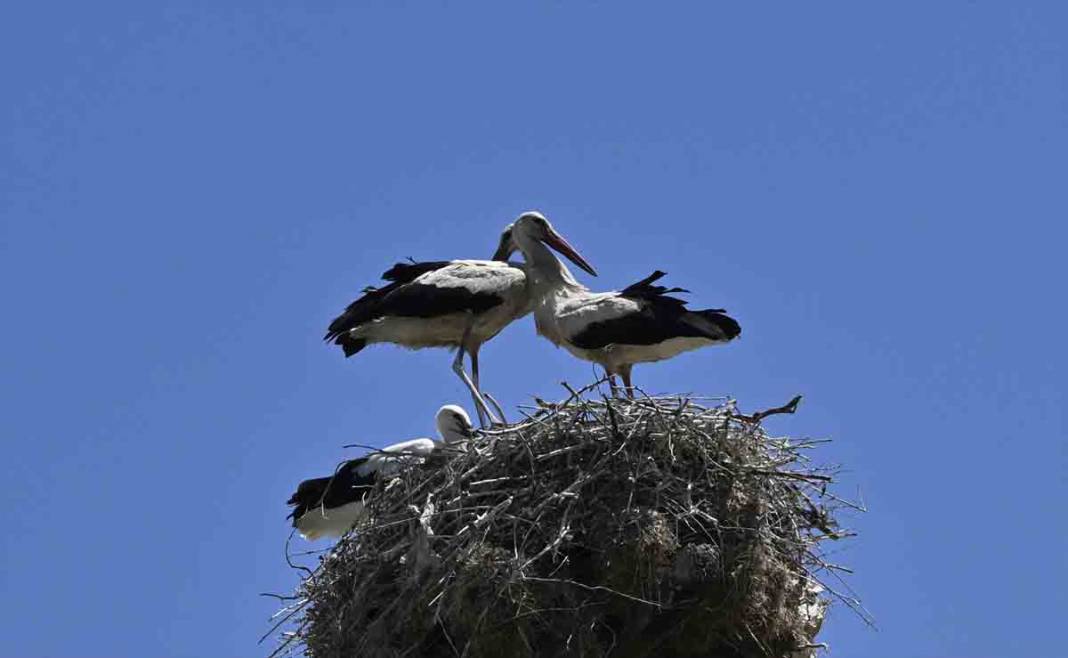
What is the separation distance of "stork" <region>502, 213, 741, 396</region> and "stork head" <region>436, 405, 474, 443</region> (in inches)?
36.0

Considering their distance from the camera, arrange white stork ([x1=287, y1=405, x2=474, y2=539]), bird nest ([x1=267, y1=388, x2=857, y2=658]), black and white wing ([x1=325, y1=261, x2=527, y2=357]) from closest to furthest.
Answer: bird nest ([x1=267, y1=388, x2=857, y2=658])
white stork ([x1=287, y1=405, x2=474, y2=539])
black and white wing ([x1=325, y1=261, x2=527, y2=357])

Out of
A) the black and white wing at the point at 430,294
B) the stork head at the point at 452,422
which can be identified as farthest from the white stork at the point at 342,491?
the black and white wing at the point at 430,294

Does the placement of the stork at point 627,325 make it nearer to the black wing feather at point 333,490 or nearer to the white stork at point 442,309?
the white stork at point 442,309

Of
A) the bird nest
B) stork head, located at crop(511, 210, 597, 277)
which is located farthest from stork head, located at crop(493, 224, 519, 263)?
the bird nest

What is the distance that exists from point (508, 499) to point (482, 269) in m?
3.68

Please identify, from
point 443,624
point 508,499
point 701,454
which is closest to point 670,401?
point 701,454

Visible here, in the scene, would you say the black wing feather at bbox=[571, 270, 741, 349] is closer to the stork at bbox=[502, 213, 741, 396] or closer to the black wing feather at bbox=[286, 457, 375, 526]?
the stork at bbox=[502, 213, 741, 396]

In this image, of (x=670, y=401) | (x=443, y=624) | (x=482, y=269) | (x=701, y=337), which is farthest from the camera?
(x=482, y=269)

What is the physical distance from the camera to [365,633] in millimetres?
11008

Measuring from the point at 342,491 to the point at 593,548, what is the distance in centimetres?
311

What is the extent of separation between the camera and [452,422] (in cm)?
1359

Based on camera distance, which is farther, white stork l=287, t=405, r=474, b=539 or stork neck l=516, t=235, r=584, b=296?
stork neck l=516, t=235, r=584, b=296

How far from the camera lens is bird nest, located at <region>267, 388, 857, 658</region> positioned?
10625 mm

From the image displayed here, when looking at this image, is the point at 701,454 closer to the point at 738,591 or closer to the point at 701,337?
the point at 738,591
